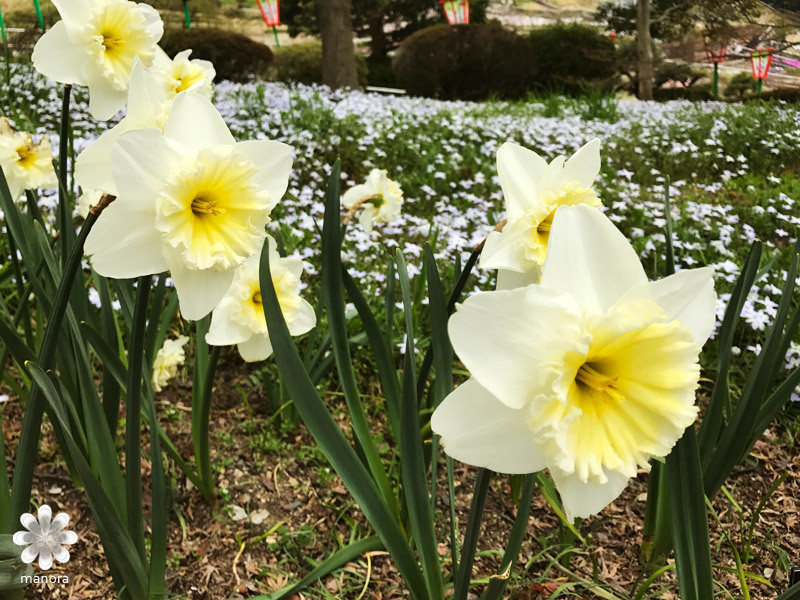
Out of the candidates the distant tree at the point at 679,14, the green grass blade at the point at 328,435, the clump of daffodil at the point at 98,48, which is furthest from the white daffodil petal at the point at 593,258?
the distant tree at the point at 679,14

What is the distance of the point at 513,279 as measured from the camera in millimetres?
845

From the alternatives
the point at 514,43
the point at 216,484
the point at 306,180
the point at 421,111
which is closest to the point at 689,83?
the point at 514,43

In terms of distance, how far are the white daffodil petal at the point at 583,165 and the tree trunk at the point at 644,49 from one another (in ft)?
23.8

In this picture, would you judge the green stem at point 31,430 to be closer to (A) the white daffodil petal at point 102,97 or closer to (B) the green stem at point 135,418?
(B) the green stem at point 135,418

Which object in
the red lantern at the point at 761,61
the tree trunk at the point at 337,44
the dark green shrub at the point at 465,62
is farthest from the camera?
the dark green shrub at the point at 465,62

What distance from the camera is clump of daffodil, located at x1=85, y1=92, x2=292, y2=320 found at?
684 millimetres

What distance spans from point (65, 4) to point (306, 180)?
2877 millimetres

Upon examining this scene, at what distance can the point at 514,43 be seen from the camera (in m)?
9.80

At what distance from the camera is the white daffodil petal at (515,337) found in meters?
0.54

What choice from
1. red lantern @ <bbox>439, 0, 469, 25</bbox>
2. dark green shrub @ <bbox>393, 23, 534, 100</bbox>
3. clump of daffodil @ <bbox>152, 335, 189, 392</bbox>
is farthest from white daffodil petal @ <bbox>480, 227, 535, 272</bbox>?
red lantern @ <bbox>439, 0, 469, 25</bbox>

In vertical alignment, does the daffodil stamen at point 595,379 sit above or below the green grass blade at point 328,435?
above

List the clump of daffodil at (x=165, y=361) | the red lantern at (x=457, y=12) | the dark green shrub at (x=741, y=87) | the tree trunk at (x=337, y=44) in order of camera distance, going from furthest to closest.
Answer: the red lantern at (x=457, y=12)
the tree trunk at (x=337, y=44)
the dark green shrub at (x=741, y=87)
the clump of daffodil at (x=165, y=361)

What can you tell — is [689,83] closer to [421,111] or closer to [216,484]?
[421,111]

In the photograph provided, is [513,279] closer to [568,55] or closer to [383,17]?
[568,55]
